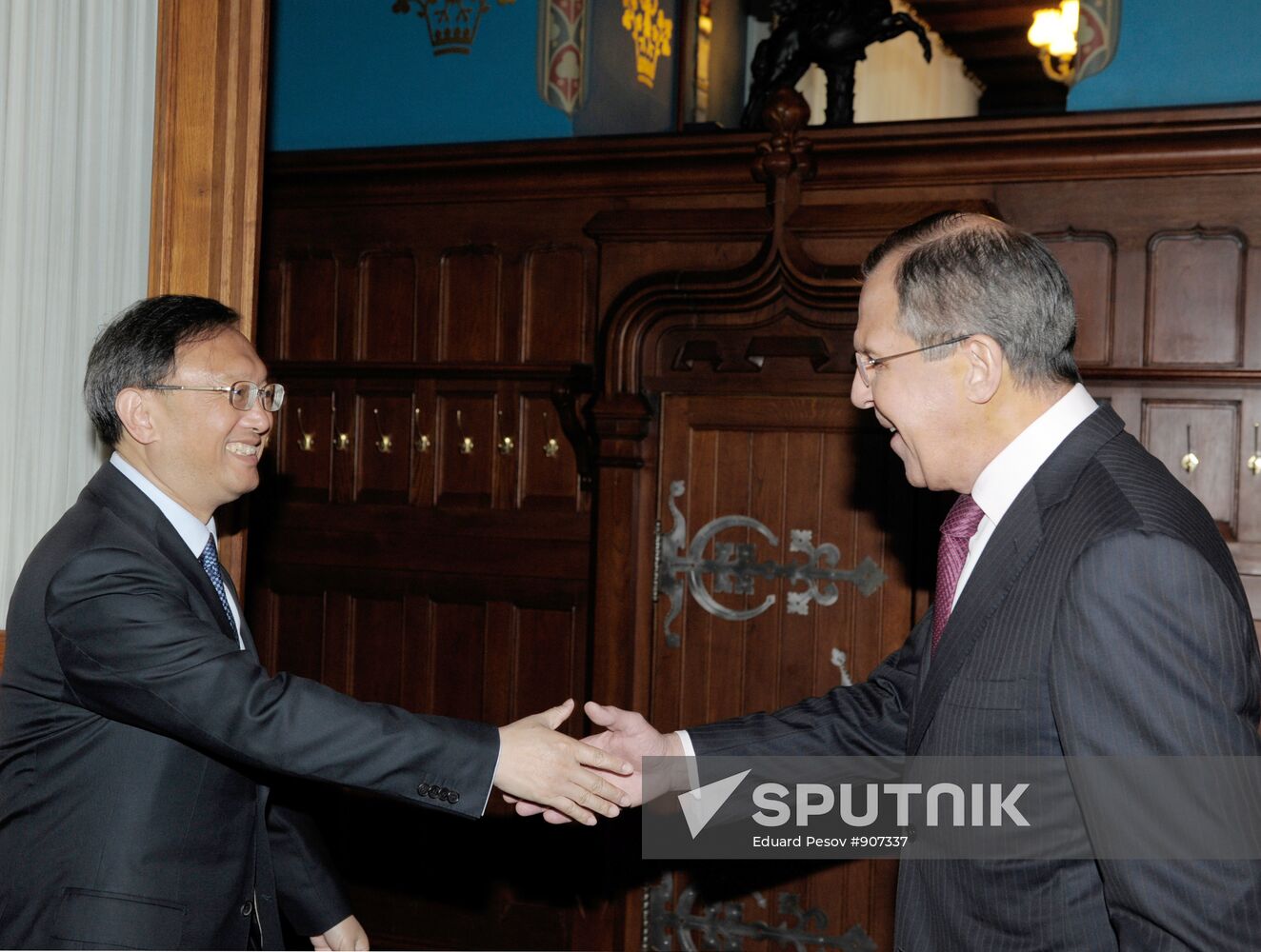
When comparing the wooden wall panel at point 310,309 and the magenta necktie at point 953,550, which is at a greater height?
the wooden wall panel at point 310,309

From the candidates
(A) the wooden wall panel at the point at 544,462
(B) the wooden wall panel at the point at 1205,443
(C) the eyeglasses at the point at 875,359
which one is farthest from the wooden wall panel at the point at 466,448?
(C) the eyeglasses at the point at 875,359

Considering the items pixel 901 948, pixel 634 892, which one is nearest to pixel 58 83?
pixel 901 948

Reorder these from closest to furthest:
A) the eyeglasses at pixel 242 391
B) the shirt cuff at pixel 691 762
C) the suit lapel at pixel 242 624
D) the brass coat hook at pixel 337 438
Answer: the eyeglasses at pixel 242 391
the suit lapel at pixel 242 624
the shirt cuff at pixel 691 762
the brass coat hook at pixel 337 438

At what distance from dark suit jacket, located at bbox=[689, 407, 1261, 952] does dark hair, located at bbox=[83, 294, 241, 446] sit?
4.74 feet

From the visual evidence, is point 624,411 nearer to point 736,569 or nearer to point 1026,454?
point 736,569

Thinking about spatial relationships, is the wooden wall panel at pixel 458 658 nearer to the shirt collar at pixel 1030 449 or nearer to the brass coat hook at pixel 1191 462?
the brass coat hook at pixel 1191 462

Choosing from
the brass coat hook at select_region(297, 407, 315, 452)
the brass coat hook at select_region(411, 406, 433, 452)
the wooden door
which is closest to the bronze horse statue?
the wooden door

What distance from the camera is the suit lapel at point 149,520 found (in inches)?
89.6

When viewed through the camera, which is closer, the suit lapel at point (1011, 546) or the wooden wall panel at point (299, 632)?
the suit lapel at point (1011, 546)

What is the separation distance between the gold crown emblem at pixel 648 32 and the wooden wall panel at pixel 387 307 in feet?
3.84

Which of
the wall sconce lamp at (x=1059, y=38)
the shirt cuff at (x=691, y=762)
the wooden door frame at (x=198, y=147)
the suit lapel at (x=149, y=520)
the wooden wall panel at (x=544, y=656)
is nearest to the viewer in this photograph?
the suit lapel at (x=149, y=520)

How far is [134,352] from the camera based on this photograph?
2371mm

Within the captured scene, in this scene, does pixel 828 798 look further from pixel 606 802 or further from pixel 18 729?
pixel 18 729

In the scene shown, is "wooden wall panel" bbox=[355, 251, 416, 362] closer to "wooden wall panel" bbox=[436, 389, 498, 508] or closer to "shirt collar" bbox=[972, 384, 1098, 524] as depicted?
"wooden wall panel" bbox=[436, 389, 498, 508]
